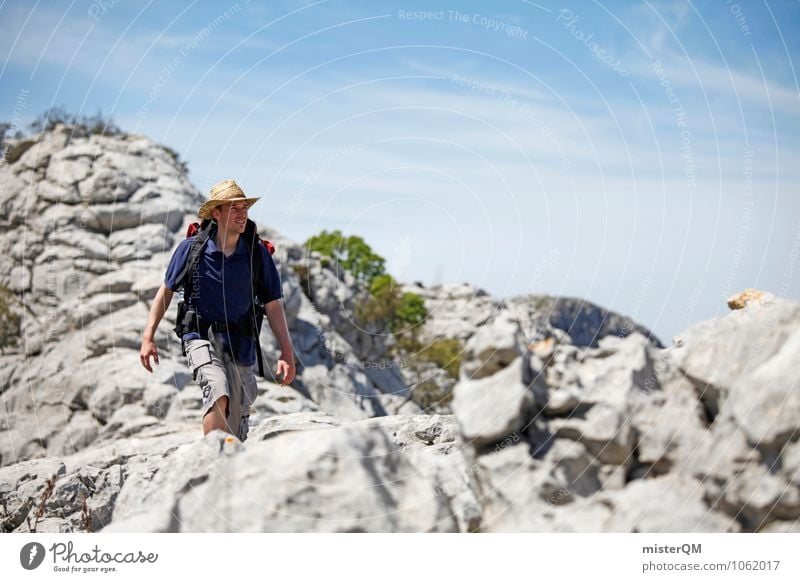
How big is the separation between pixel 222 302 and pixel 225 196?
109 cm

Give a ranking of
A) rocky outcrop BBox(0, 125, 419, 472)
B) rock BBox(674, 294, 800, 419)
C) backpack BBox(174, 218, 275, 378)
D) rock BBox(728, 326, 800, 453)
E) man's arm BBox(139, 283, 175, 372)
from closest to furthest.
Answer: rock BBox(728, 326, 800, 453) < rock BBox(674, 294, 800, 419) < backpack BBox(174, 218, 275, 378) < man's arm BBox(139, 283, 175, 372) < rocky outcrop BBox(0, 125, 419, 472)

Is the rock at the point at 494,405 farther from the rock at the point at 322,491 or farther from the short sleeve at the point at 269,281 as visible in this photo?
the short sleeve at the point at 269,281

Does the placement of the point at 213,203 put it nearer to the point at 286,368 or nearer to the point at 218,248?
the point at 218,248

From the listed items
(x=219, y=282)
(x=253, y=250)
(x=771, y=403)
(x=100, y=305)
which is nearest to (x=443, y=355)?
(x=100, y=305)

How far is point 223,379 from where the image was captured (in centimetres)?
861

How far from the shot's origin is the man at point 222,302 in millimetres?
8625

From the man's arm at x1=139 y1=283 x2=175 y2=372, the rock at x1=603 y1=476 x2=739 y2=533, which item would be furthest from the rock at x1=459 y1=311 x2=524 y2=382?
the man's arm at x1=139 y1=283 x2=175 y2=372

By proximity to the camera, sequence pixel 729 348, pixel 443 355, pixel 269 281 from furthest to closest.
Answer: pixel 443 355 < pixel 269 281 < pixel 729 348

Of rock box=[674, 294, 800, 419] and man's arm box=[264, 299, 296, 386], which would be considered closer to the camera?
rock box=[674, 294, 800, 419]

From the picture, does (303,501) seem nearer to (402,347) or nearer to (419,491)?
(419,491)

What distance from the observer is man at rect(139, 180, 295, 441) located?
28.3 ft

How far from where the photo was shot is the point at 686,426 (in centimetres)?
603

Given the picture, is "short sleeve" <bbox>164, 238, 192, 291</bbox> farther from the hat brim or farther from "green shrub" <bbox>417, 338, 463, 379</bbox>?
"green shrub" <bbox>417, 338, 463, 379</bbox>
